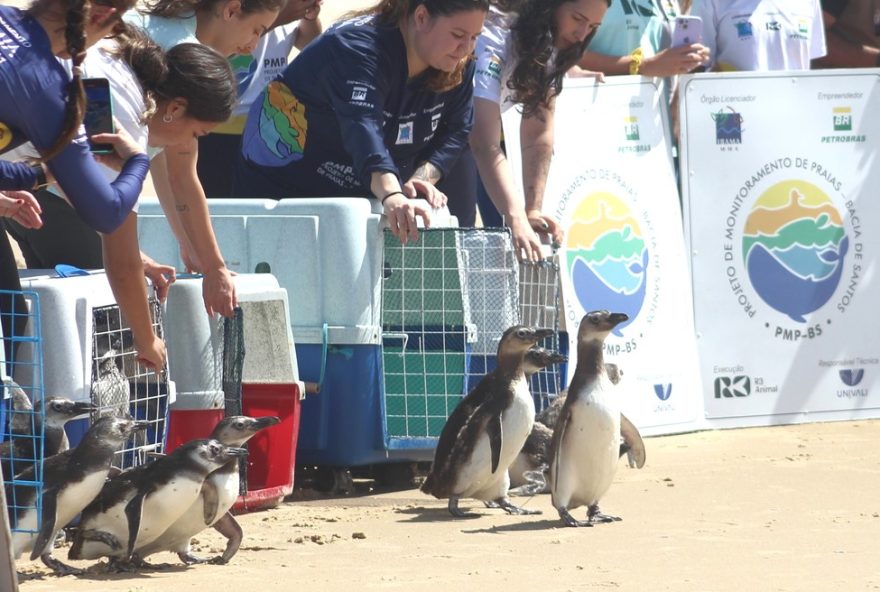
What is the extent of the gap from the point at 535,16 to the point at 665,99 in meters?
1.72

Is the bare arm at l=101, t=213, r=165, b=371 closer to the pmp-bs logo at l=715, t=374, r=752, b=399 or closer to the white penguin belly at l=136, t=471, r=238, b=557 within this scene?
the white penguin belly at l=136, t=471, r=238, b=557

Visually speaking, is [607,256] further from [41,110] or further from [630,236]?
[41,110]

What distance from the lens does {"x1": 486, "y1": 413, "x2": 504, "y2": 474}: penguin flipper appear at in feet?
19.2

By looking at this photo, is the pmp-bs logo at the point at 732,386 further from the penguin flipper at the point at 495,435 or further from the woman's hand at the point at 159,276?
the woman's hand at the point at 159,276

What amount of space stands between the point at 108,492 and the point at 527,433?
5.96 feet

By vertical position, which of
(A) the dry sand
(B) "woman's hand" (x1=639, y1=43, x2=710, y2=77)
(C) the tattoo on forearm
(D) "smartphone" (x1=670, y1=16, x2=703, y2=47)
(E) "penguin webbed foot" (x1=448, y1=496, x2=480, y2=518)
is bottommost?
(A) the dry sand

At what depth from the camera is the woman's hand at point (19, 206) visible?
14.1ft

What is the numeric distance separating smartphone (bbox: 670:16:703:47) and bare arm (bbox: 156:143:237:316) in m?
4.06

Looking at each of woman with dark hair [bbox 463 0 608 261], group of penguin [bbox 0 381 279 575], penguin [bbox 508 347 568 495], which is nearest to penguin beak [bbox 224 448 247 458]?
group of penguin [bbox 0 381 279 575]

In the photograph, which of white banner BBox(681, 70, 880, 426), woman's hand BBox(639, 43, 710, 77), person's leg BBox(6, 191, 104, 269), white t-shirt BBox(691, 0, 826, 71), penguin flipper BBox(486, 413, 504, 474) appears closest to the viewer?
person's leg BBox(6, 191, 104, 269)

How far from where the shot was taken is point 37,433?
15.8ft

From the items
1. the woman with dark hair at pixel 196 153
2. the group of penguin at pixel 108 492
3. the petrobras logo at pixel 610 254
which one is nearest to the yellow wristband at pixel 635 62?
the petrobras logo at pixel 610 254

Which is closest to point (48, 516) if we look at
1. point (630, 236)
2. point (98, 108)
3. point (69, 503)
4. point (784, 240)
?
point (69, 503)

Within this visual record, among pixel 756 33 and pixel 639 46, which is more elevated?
pixel 756 33
